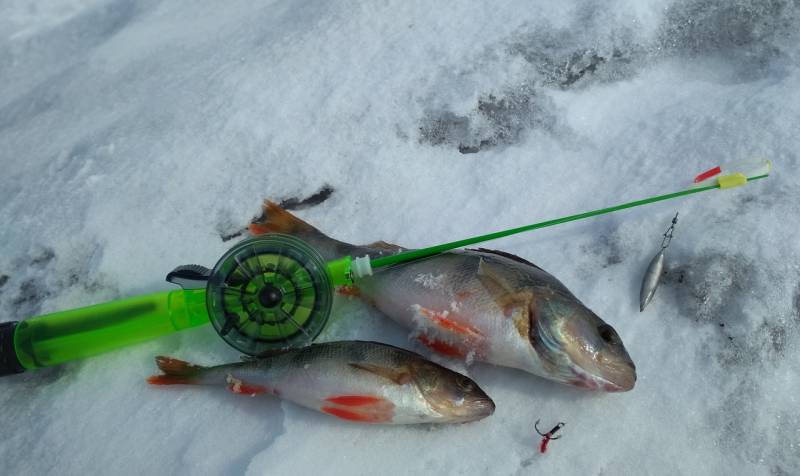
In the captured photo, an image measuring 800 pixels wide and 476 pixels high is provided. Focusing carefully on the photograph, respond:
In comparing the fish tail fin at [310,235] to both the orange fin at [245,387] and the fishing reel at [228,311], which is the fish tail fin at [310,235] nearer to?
the fishing reel at [228,311]

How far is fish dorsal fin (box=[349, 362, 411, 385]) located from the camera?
2.22 meters

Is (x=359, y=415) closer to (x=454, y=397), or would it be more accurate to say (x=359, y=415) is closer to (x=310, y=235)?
(x=454, y=397)

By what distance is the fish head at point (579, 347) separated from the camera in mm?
2207

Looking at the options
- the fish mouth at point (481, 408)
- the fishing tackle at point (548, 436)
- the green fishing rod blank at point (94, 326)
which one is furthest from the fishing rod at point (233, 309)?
the fishing tackle at point (548, 436)

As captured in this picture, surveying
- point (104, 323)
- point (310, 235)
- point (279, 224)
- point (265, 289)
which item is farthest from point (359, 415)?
point (104, 323)

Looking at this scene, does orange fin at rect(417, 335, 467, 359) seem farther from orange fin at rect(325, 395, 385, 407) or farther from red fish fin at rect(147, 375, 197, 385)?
red fish fin at rect(147, 375, 197, 385)

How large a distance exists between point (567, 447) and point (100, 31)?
13.1ft

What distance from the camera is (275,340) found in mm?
2367

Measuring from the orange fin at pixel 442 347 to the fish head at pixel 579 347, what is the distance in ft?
0.95

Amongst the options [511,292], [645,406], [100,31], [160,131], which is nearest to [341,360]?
[511,292]

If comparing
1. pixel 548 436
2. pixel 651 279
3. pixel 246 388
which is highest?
pixel 246 388

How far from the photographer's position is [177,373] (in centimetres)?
239

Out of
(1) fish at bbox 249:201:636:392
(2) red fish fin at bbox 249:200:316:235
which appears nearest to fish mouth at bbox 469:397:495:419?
(1) fish at bbox 249:201:636:392

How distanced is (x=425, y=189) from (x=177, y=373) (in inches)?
53.9
